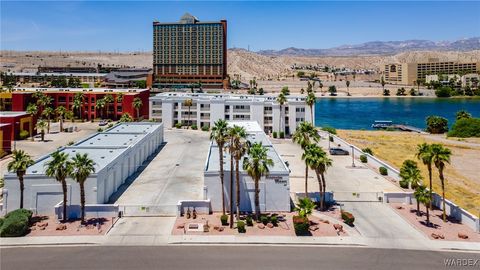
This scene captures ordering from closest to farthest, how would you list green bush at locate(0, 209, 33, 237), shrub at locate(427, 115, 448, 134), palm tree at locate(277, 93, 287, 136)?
1. green bush at locate(0, 209, 33, 237)
2. palm tree at locate(277, 93, 287, 136)
3. shrub at locate(427, 115, 448, 134)

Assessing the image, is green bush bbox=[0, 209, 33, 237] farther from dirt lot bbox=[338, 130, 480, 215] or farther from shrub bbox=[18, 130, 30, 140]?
shrub bbox=[18, 130, 30, 140]

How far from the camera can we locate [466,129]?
113 m

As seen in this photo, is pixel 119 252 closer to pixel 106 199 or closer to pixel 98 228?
pixel 98 228

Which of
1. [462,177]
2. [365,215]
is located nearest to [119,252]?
[365,215]

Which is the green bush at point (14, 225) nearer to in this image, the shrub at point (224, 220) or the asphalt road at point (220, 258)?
the asphalt road at point (220, 258)

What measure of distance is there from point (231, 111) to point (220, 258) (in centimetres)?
8087

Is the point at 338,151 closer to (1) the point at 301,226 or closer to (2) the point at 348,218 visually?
(2) the point at 348,218

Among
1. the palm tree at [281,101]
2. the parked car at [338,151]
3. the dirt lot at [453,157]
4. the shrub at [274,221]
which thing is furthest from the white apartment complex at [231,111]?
the shrub at [274,221]

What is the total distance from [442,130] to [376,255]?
10402 cm

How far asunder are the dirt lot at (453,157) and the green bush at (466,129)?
8.28m

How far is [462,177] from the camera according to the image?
2579 inches

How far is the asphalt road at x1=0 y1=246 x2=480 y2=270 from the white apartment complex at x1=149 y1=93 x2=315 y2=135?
69.2m

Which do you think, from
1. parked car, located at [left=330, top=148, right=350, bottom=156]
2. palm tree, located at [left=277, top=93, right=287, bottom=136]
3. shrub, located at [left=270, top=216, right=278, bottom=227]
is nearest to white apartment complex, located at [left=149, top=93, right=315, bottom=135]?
palm tree, located at [left=277, top=93, right=287, bottom=136]

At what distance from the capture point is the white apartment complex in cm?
10619
